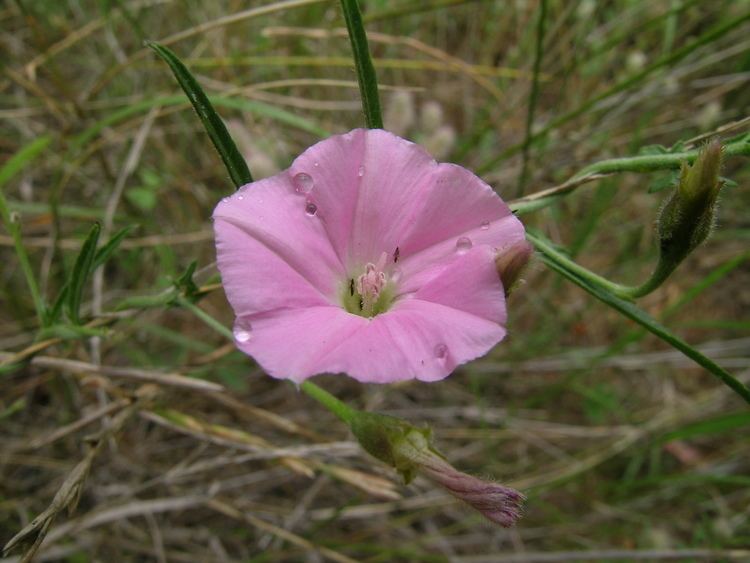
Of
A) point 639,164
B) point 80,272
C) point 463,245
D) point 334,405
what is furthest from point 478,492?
point 80,272

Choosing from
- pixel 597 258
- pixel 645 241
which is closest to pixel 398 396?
pixel 597 258

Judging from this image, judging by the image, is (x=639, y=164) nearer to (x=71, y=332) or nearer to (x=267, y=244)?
(x=267, y=244)

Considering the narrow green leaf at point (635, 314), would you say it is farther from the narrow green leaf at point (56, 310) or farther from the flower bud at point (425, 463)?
the narrow green leaf at point (56, 310)

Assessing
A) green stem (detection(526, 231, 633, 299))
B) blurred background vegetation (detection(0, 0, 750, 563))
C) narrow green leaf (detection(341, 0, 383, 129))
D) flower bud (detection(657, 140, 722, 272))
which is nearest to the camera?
flower bud (detection(657, 140, 722, 272))

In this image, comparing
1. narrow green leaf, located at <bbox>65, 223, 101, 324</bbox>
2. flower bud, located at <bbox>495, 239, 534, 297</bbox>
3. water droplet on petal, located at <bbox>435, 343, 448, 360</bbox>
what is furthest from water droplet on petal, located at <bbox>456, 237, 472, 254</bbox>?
narrow green leaf, located at <bbox>65, 223, 101, 324</bbox>

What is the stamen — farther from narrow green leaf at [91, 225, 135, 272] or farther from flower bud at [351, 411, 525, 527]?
narrow green leaf at [91, 225, 135, 272]

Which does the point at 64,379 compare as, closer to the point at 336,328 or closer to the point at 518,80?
the point at 336,328
